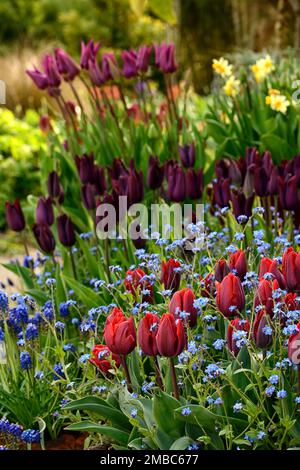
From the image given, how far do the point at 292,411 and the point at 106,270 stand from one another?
3.86ft

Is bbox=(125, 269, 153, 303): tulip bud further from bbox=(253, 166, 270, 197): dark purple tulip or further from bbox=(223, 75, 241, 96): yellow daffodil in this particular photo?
bbox=(223, 75, 241, 96): yellow daffodil

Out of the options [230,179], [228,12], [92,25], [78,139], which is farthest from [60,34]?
[230,179]

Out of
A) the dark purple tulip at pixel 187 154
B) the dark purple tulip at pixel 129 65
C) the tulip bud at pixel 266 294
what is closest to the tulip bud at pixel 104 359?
the tulip bud at pixel 266 294

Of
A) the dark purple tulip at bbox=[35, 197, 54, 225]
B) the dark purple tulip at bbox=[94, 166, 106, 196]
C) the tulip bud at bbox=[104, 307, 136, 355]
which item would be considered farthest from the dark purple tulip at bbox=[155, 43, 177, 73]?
the tulip bud at bbox=[104, 307, 136, 355]

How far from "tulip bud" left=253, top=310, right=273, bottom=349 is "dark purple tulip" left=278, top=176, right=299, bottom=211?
2.91 ft

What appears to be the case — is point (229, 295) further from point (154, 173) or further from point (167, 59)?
point (167, 59)

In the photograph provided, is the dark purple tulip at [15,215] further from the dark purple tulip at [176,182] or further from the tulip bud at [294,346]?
the tulip bud at [294,346]

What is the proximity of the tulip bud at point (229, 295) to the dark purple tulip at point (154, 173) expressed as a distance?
1242 mm

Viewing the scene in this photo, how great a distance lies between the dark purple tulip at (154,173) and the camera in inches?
119

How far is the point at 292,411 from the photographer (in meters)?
1.85

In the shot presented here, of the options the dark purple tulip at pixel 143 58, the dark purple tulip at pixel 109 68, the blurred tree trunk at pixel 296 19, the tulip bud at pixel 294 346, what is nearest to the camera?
the tulip bud at pixel 294 346

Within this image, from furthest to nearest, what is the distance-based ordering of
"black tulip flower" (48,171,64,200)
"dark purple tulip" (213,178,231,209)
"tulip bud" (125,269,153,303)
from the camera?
"black tulip flower" (48,171,64,200) → "dark purple tulip" (213,178,231,209) → "tulip bud" (125,269,153,303)

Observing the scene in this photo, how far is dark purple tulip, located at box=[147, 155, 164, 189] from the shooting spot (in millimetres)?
3035

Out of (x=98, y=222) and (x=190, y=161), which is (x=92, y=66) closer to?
(x=190, y=161)
